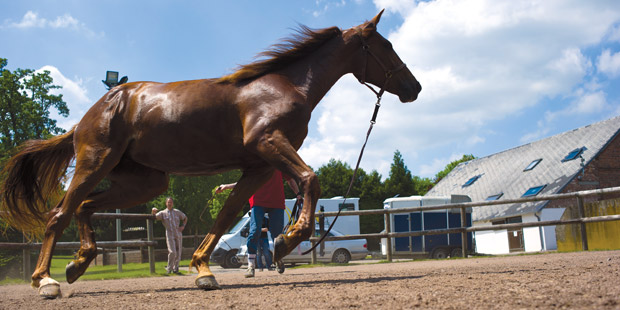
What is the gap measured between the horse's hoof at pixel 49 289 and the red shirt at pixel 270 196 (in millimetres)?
3702

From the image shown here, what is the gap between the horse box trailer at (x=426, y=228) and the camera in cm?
2047

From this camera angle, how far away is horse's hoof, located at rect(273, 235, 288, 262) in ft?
12.0

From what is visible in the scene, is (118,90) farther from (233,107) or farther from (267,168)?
(267,168)

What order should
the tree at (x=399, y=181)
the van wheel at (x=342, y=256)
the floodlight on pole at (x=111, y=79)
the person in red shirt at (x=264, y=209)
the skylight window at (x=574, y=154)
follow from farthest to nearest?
the tree at (x=399, y=181), the skylight window at (x=574, y=154), the van wheel at (x=342, y=256), the floodlight on pole at (x=111, y=79), the person in red shirt at (x=264, y=209)

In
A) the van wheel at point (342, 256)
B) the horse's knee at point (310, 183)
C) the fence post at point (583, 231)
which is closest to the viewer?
the horse's knee at point (310, 183)

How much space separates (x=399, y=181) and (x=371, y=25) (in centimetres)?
4857

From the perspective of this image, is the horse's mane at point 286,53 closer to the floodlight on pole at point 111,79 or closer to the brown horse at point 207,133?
the brown horse at point 207,133

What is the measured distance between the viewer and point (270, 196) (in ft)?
25.9

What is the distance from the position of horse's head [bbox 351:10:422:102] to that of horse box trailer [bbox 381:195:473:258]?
14.5 metres

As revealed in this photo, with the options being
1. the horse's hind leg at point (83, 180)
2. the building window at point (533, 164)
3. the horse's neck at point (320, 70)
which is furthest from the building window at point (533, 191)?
the horse's hind leg at point (83, 180)

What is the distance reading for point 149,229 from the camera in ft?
35.7

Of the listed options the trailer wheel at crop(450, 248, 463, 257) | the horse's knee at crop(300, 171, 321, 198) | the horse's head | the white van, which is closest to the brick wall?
→ the trailer wheel at crop(450, 248, 463, 257)

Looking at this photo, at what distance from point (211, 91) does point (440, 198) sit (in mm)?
20577

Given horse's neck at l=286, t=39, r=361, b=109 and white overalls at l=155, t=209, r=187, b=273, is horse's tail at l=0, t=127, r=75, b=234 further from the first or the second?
white overalls at l=155, t=209, r=187, b=273
